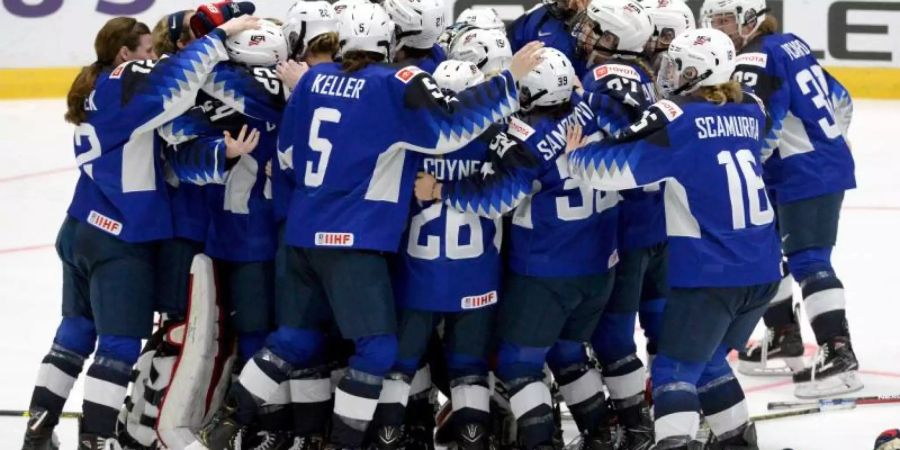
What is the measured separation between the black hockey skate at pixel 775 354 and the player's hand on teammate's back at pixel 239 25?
2878mm

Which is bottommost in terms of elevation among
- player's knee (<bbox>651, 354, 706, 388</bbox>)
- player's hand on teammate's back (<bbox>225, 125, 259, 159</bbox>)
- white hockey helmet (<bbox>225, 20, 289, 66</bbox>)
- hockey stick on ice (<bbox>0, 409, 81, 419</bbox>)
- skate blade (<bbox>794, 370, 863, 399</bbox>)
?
skate blade (<bbox>794, 370, 863, 399</bbox>)

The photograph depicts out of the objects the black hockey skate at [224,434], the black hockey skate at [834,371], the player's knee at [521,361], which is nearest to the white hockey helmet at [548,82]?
the player's knee at [521,361]

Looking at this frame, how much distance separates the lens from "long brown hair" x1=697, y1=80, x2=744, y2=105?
5.99 metres

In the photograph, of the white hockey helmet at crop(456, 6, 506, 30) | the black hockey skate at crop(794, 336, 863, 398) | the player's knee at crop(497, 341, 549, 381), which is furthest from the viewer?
the black hockey skate at crop(794, 336, 863, 398)

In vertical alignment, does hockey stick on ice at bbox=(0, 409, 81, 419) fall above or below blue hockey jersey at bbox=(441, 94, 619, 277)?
below

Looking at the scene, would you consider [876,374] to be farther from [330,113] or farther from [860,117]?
[860,117]

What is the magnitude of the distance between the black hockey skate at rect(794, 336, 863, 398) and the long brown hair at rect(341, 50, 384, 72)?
261cm

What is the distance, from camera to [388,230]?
609cm

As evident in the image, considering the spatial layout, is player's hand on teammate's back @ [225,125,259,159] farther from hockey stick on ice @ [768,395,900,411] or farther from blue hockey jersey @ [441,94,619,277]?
hockey stick on ice @ [768,395,900,411]

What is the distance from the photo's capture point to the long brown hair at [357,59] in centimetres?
613

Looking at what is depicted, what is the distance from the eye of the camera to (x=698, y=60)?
6016mm

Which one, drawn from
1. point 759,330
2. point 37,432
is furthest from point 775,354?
point 37,432

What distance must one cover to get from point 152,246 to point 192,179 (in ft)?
1.00

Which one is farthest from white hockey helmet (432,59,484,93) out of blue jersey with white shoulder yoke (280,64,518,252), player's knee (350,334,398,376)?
player's knee (350,334,398,376)
